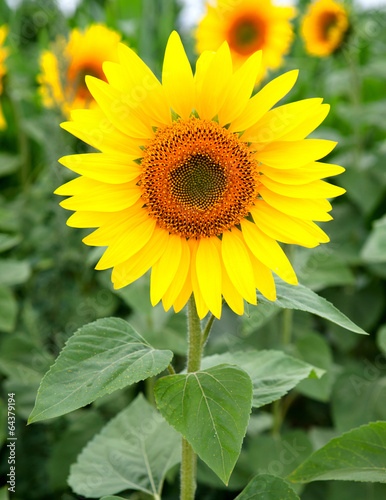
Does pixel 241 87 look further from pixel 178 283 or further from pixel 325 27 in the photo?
pixel 325 27

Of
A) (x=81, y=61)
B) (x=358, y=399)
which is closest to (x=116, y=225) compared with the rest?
(x=358, y=399)

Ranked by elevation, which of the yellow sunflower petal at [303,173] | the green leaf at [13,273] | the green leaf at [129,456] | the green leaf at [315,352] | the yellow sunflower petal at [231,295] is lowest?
the green leaf at [315,352]

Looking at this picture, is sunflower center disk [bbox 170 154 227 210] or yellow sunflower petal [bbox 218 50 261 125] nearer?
yellow sunflower petal [bbox 218 50 261 125]

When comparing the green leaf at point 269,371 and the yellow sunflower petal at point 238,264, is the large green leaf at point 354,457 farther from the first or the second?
the yellow sunflower petal at point 238,264

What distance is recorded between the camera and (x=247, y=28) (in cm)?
342

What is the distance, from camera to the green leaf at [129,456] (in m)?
1.41

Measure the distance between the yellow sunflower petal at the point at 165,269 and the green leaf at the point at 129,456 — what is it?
0.51 m

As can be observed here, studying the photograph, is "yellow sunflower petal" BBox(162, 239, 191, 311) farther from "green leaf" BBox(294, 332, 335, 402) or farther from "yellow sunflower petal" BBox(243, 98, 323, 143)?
"green leaf" BBox(294, 332, 335, 402)

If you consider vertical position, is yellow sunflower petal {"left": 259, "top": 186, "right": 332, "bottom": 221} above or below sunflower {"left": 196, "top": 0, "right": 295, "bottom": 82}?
below

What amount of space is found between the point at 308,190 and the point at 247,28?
253cm

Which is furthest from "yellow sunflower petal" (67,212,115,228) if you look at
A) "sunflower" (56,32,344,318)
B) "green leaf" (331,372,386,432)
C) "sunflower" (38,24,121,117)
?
"sunflower" (38,24,121,117)

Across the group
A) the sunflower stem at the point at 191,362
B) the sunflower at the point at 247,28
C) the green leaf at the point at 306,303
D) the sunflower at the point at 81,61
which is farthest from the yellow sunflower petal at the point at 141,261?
the sunflower at the point at 247,28

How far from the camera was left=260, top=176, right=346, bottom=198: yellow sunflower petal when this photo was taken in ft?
3.73

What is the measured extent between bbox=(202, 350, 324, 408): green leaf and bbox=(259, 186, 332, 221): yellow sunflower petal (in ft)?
1.16
